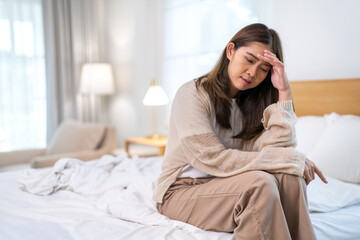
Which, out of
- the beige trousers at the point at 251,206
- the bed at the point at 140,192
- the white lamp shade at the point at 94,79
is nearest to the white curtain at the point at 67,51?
the white lamp shade at the point at 94,79

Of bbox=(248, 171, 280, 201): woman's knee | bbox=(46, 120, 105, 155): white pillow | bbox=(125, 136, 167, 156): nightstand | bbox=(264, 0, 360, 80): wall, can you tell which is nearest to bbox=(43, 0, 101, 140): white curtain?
bbox=(46, 120, 105, 155): white pillow

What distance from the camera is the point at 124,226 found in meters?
1.38

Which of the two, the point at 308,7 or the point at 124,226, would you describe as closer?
the point at 124,226

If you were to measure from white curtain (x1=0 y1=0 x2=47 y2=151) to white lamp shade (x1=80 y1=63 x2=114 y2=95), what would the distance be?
0.48m

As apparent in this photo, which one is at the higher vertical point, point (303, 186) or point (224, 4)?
point (224, 4)

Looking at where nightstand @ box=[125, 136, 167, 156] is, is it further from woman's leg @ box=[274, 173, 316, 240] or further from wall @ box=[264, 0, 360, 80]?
woman's leg @ box=[274, 173, 316, 240]

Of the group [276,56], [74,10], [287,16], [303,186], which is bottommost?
[303,186]

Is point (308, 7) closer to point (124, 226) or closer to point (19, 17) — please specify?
point (124, 226)

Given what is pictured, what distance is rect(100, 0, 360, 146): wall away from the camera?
2.37m

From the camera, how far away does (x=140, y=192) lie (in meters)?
1.69

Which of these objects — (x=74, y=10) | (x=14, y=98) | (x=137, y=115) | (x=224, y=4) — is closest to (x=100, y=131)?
(x=137, y=115)

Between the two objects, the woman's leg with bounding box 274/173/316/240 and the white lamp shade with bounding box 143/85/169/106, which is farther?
the white lamp shade with bounding box 143/85/169/106

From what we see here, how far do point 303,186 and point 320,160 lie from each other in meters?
0.89

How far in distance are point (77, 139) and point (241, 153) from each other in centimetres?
243
